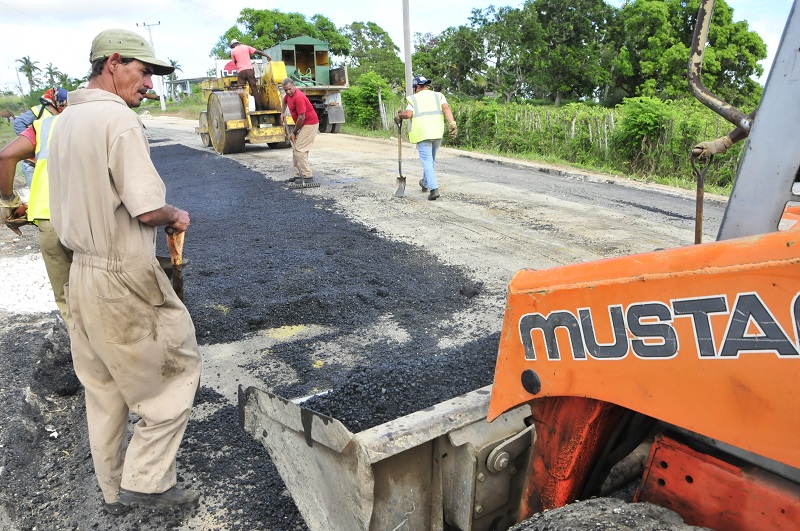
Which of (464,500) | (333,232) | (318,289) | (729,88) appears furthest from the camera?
(729,88)

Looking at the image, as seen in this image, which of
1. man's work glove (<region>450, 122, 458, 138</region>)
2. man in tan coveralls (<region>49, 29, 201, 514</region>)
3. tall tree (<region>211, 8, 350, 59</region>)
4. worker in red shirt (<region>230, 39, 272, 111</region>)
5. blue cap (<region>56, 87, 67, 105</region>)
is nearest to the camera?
man in tan coveralls (<region>49, 29, 201, 514</region>)

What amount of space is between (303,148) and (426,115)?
2.43 meters

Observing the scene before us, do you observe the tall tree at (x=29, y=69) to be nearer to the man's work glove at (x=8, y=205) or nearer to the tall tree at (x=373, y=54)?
the tall tree at (x=373, y=54)

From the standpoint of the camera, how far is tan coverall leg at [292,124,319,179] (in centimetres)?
998

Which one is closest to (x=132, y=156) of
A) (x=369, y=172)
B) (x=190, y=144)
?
(x=369, y=172)

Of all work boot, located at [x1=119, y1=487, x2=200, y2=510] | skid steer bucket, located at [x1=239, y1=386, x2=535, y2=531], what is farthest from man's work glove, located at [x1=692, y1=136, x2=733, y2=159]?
work boot, located at [x1=119, y1=487, x2=200, y2=510]

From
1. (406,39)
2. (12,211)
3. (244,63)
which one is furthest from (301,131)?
(406,39)

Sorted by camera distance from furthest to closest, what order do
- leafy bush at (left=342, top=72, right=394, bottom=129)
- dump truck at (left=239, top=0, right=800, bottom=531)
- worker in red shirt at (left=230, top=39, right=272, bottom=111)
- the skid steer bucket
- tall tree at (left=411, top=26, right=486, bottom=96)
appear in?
tall tree at (left=411, top=26, right=486, bottom=96) < leafy bush at (left=342, top=72, right=394, bottom=129) < worker in red shirt at (left=230, top=39, right=272, bottom=111) < the skid steer bucket < dump truck at (left=239, top=0, right=800, bottom=531)

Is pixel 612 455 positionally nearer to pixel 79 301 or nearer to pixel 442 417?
pixel 442 417

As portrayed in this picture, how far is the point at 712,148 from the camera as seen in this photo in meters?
1.68

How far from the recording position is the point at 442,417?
1.97 meters

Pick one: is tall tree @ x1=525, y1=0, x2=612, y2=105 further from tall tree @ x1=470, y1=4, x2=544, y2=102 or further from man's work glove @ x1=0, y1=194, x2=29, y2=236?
man's work glove @ x1=0, y1=194, x2=29, y2=236

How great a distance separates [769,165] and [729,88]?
32.7 meters

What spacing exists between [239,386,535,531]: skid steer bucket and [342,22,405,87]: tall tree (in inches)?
1697
